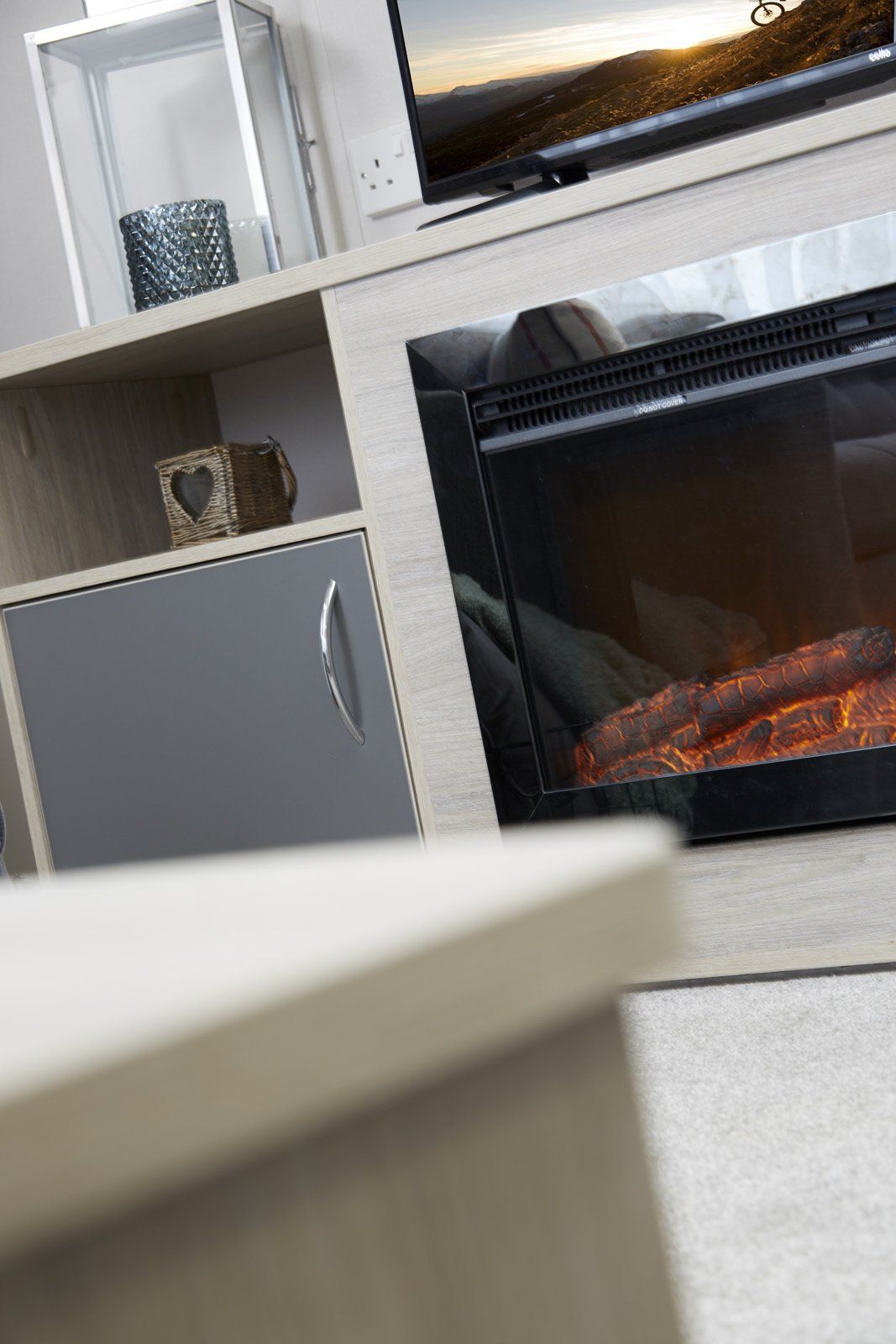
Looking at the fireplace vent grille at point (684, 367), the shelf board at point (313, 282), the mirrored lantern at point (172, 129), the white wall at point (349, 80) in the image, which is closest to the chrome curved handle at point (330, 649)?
the fireplace vent grille at point (684, 367)

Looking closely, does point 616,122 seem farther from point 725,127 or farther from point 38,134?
point 38,134

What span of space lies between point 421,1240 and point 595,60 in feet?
5.74

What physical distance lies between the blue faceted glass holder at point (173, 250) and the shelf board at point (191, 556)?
43cm

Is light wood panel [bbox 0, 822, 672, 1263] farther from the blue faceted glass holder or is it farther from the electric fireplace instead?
the blue faceted glass holder

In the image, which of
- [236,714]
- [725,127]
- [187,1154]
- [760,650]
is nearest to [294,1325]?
[187,1154]

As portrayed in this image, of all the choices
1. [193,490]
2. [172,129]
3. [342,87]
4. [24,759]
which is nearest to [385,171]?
[342,87]

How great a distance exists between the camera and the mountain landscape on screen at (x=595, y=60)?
63.5 inches

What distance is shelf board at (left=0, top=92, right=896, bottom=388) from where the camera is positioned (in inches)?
57.1

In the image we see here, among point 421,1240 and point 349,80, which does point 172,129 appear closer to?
point 349,80

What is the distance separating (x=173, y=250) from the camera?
2025 millimetres

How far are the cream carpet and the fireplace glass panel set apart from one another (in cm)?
32

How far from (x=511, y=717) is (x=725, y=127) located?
2.62 feet

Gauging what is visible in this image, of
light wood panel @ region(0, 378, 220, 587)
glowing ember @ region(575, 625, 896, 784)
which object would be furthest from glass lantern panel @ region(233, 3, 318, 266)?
glowing ember @ region(575, 625, 896, 784)

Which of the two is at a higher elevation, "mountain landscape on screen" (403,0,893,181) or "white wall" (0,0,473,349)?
"white wall" (0,0,473,349)
